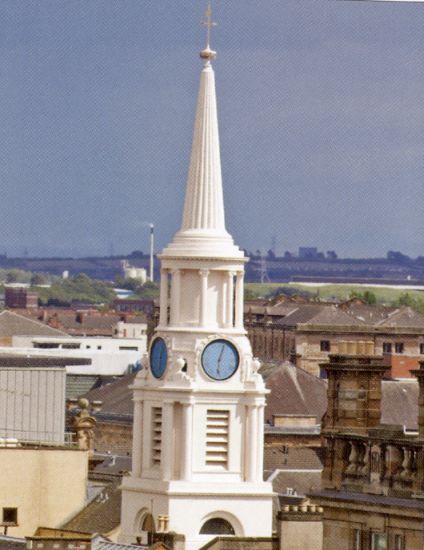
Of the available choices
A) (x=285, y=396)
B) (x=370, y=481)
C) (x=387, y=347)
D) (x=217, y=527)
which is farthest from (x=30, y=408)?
(x=387, y=347)

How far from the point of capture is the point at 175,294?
44531 mm

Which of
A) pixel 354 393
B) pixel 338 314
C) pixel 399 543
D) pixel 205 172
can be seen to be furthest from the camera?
pixel 338 314

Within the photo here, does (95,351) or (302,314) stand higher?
(302,314)

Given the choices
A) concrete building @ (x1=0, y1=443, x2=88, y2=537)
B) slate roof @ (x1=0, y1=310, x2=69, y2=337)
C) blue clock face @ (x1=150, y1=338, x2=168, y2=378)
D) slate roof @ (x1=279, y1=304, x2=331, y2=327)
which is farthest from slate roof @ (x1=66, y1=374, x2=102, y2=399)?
concrete building @ (x1=0, y1=443, x2=88, y2=537)

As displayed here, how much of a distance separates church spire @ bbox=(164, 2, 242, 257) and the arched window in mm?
3909

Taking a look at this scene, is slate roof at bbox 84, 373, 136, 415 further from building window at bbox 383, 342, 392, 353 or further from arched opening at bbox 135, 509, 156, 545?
arched opening at bbox 135, 509, 156, 545

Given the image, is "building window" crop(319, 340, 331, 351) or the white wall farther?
"building window" crop(319, 340, 331, 351)

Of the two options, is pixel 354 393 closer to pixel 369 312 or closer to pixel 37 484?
pixel 37 484

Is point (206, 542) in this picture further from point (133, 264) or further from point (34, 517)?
point (133, 264)

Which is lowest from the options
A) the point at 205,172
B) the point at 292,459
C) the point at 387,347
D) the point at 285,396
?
the point at 292,459

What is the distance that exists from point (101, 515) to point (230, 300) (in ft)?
9.93

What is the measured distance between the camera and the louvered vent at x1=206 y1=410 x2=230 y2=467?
145 ft

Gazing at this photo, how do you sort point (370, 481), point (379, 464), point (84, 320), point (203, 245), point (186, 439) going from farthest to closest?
point (84, 320) < point (203, 245) < point (186, 439) < point (370, 481) < point (379, 464)

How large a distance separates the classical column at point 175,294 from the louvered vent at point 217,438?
1154mm
